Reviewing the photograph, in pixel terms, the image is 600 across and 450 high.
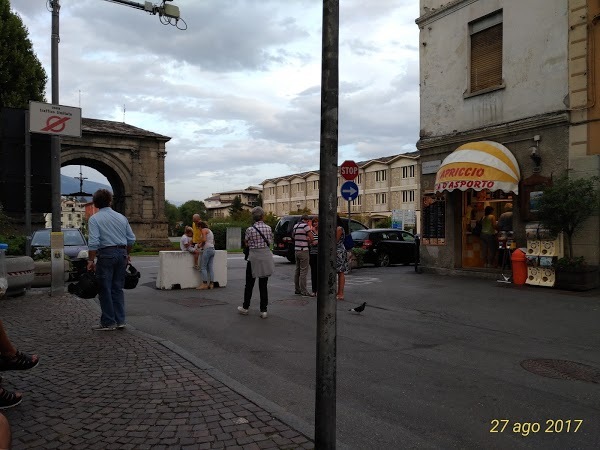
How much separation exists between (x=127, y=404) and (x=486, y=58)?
46.3 ft

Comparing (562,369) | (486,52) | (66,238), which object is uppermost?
(486,52)

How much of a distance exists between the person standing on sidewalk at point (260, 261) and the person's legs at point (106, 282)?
2350 mm

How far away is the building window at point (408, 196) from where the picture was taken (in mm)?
71250

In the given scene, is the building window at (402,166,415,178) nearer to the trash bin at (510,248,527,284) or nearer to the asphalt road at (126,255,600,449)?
the trash bin at (510,248,527,284)

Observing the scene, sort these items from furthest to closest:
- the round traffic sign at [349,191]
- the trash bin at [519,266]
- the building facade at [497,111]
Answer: the round traffic sign at [349,191]
the trash bin at [519,266]
the building facade at [497,111]

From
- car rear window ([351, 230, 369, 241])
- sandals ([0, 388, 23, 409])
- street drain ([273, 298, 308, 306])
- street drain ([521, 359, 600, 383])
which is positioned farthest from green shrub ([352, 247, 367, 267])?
sandals ([0, 388, 23, 409])

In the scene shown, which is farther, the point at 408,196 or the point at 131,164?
the point at 408,196

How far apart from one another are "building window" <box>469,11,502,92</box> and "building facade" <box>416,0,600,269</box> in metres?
0.03

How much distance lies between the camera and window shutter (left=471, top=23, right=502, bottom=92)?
14383mm

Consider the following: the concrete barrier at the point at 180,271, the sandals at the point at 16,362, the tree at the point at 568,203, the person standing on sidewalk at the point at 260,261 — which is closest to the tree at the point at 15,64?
the concrete barrier at the point at 180,271

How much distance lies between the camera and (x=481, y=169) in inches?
521

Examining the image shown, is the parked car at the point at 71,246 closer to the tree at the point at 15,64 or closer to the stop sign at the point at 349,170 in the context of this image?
the stop sign at the point at 349,170

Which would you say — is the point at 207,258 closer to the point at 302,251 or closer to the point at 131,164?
the point at 302,251

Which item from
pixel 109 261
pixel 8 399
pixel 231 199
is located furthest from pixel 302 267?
pixel 231 199
